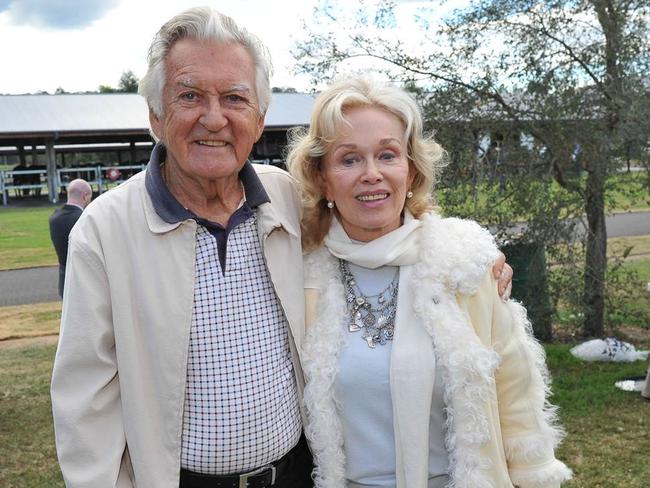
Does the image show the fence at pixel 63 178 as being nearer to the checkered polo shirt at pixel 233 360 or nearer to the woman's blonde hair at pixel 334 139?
the woman's blonde hair at pixel 334 139

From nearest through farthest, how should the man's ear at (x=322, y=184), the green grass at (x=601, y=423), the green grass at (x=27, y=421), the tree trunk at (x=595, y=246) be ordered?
the man's ear at (x=322, y=184) → the green grass at (x=601, y=423) → the green grass at (x=27, y=421) → the tree trunk at (x=595, y=246)

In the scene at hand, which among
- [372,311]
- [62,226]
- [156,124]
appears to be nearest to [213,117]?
[156,124]

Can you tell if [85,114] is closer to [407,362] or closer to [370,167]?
[370,167]

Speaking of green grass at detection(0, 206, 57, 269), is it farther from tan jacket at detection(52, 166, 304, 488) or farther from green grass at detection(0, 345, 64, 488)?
tan jacket at detection(52, 166, 304, 488)

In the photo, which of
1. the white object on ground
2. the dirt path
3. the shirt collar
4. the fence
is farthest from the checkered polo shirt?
the fence

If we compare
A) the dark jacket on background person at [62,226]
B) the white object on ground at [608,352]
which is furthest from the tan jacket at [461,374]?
the dark jacket on background person at [62,226]


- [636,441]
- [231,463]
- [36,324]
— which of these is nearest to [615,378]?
[636,441]

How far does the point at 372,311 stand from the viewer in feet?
8.14

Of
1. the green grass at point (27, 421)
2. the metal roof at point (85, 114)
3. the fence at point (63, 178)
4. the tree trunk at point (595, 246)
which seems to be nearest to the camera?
the green grass at point (27, 421)

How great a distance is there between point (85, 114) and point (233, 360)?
32.1 meters

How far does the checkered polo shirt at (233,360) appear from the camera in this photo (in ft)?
7.36

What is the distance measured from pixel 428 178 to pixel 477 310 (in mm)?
532

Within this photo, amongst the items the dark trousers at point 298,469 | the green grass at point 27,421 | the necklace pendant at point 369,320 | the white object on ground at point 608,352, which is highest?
the necklace pendant at point 369,320

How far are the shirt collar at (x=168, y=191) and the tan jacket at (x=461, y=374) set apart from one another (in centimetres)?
35
